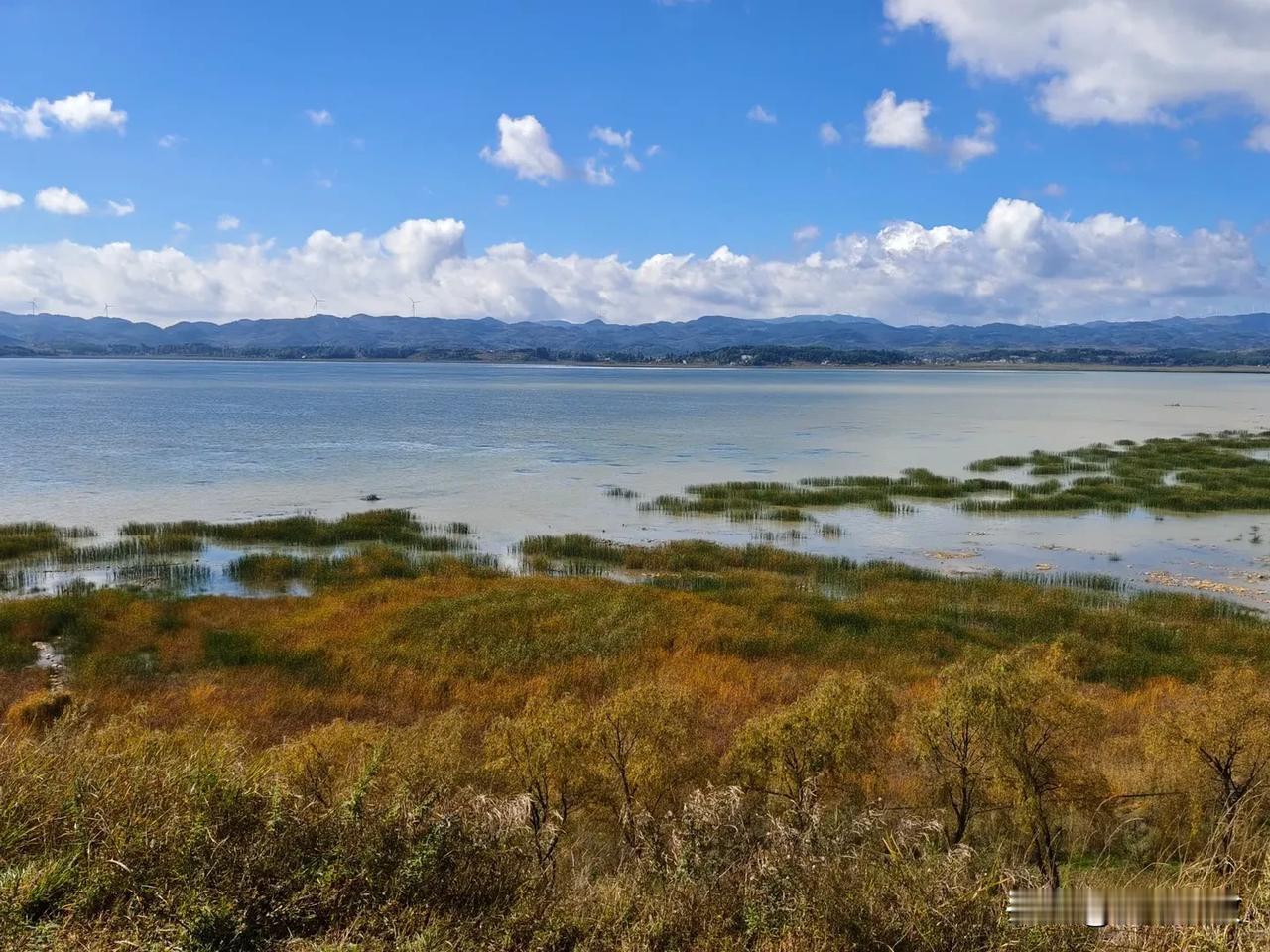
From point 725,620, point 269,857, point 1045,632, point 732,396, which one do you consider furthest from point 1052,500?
point 732,396

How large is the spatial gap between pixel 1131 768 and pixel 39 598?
1249 inches

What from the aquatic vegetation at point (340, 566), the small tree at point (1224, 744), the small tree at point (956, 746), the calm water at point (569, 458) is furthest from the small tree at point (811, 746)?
the calm water at point (569, 458)

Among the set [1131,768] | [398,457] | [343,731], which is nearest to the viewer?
[343,731]

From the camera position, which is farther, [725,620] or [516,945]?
[725,620]

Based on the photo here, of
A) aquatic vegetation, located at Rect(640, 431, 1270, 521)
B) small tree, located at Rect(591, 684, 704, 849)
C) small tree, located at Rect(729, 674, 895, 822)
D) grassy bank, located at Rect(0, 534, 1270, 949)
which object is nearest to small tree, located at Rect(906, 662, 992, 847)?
grassy bank, located at Rect(0, 534, 1270, 949)

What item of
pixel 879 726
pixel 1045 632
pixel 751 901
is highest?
pixel 751 901

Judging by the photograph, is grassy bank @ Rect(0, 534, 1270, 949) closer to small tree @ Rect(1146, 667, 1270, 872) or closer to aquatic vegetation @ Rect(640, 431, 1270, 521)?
small tree @ Rect(1146, 667, 1270, 872)

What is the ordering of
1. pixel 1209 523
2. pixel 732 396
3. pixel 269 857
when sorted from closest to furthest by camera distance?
1. pixel 269 857
2. pixel 1209 523
3. pixel 732 396

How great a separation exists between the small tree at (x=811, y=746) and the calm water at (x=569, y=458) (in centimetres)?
2545

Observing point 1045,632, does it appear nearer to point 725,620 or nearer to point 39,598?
point 725,620

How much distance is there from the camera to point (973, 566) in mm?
35906

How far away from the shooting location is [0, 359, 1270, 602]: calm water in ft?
136

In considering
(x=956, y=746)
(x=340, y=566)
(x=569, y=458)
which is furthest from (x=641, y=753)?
(x=569, y=458)

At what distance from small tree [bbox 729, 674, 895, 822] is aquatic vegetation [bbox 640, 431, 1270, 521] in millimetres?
33522
